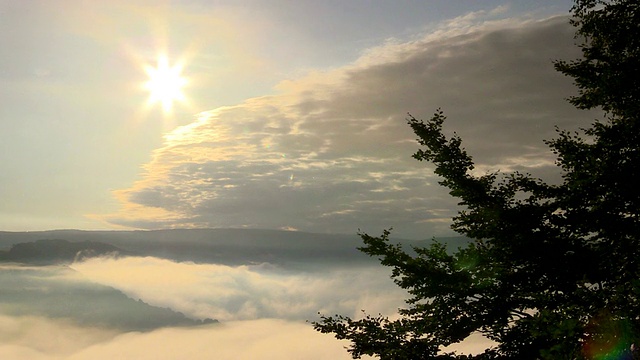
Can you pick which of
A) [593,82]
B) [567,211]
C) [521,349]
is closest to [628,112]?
[593,82]

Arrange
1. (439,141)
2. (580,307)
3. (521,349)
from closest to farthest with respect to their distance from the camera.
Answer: (580,307) < (521,349) < (439,141)

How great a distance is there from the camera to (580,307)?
34.2 feet

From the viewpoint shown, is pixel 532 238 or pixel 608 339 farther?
pixel 532 238

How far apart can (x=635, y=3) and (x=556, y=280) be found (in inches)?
320

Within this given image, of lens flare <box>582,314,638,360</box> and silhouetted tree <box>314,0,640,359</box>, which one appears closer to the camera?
lens flare <box>582,314,638,360</box>

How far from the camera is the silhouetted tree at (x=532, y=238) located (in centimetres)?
1273

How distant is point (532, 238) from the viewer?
1382 centimetres

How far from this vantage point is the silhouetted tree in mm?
12734

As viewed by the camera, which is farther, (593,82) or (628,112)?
(593,82)

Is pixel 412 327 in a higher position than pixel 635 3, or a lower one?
lower

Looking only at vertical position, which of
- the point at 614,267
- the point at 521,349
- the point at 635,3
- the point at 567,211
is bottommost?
the point at 521,349

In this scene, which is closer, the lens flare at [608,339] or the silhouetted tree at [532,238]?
the lens flare at [608,339]

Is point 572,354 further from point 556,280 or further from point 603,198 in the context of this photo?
point 603,198

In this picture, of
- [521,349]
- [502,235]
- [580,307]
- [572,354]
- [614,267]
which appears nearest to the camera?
[572,354]
